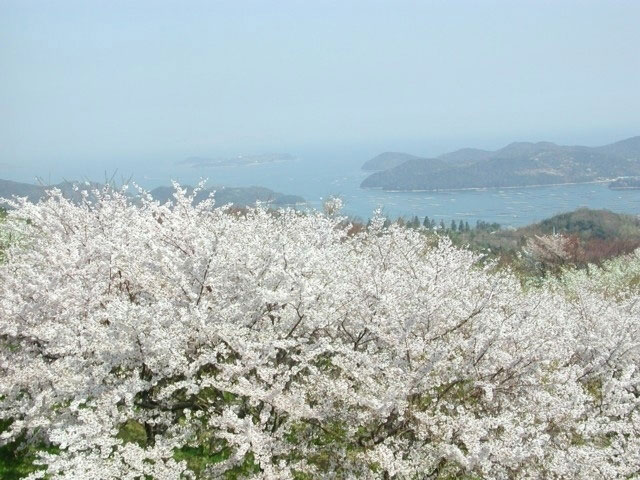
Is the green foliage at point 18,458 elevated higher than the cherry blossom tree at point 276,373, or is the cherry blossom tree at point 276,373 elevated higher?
A: the cherry blossom tree at point 276,373

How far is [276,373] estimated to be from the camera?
6.80m

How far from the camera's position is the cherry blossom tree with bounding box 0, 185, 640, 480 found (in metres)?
6.11

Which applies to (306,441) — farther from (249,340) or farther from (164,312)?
(164,312)

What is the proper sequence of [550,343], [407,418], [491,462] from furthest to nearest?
[550,343] < [407,418] < [491,462]

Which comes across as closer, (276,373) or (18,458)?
(276,373)

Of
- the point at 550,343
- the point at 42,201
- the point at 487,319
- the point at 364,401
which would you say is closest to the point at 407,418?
the point at 364,401

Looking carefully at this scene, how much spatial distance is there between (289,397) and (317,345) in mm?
896

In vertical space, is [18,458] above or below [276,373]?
below

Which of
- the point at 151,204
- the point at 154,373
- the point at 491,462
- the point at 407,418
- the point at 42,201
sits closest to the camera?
the point at 491,462

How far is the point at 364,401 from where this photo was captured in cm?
620

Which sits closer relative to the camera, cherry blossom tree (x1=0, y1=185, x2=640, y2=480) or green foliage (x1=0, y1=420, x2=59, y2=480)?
cherry blossom tree (x1=0, y1=185, x2=640, y2=480)

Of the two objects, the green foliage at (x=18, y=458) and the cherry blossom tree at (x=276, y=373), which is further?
the green foliage at (x=18, y=458)

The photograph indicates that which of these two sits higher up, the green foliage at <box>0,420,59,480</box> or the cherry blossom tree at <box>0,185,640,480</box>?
the cherry blossom tree at <box>0,185,640,480</box>

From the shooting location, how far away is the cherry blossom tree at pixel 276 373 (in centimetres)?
611
